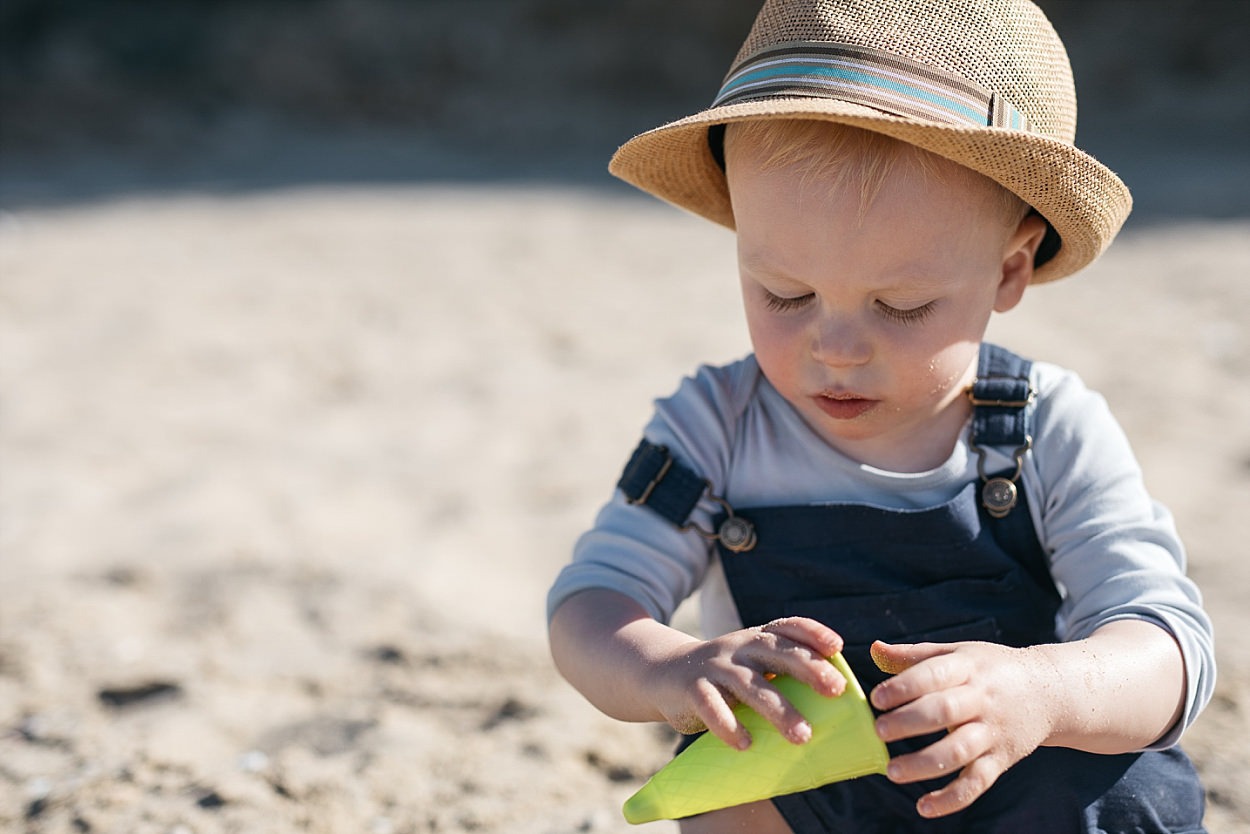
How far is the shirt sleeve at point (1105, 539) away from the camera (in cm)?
135

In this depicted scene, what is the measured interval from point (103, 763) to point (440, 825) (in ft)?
1.71

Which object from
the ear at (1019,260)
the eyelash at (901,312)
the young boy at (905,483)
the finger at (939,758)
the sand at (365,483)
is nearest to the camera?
the finger at (939,758)

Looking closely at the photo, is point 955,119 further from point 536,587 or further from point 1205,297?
point 1205,297

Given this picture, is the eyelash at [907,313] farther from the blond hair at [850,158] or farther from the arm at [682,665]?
the arm at [682,665]

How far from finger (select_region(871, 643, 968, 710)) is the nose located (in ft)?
1.07

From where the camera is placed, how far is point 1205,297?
3674mm

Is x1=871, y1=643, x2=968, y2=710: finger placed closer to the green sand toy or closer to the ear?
the green sand toy

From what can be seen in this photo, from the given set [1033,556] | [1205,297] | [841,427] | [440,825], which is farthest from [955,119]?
[1205,297]

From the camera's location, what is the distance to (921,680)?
43.9 inches

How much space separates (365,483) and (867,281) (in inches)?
66.9

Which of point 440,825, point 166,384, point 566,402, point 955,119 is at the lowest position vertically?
point 440,825

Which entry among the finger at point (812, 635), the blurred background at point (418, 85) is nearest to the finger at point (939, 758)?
the finger at point (812, 635)

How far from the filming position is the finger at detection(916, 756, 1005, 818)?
1107 mm

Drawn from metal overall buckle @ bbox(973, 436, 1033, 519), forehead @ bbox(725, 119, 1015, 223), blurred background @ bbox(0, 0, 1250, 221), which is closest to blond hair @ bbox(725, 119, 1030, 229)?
forehead @ bbox(725, 119, 1015, 223)
